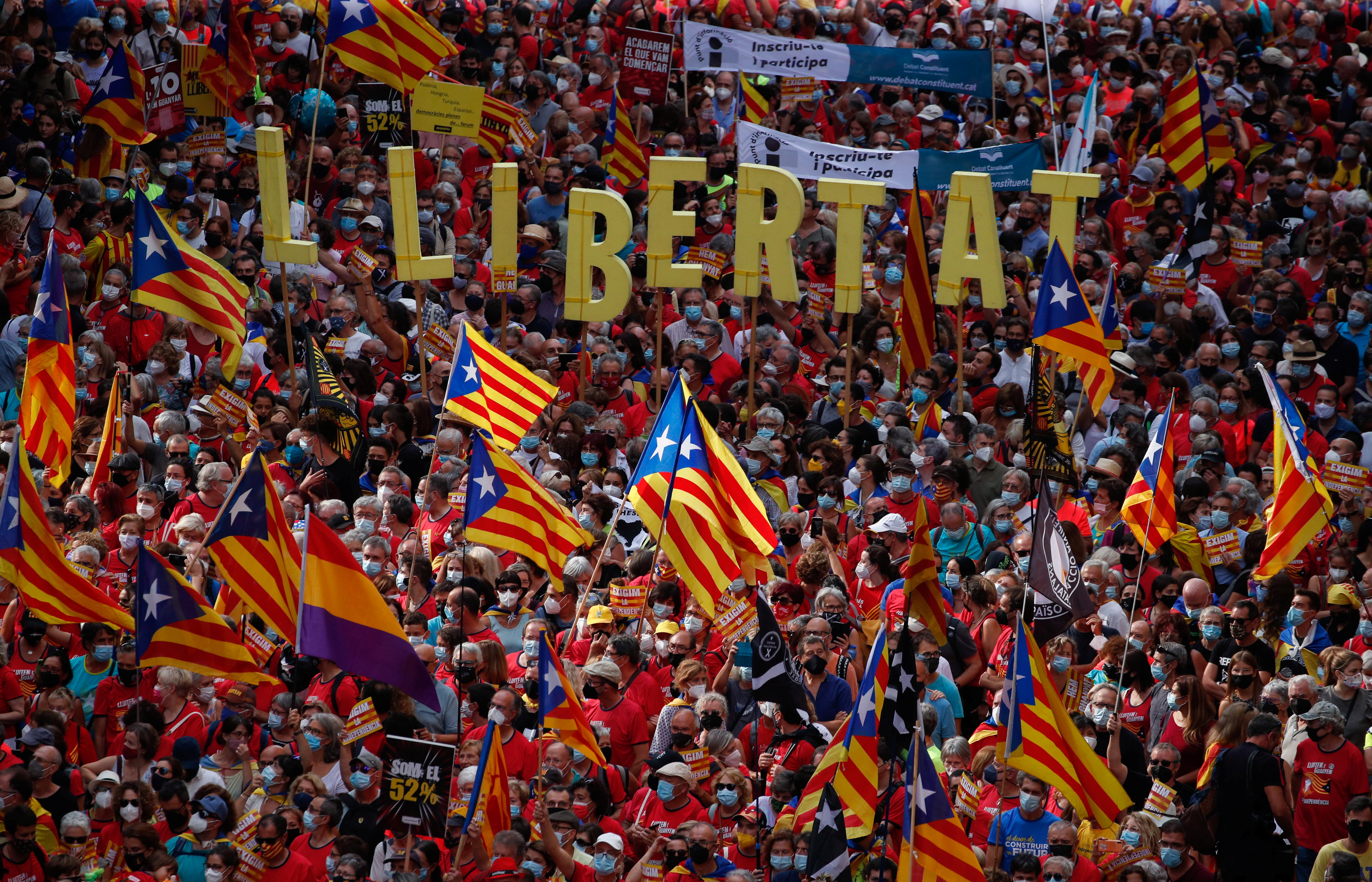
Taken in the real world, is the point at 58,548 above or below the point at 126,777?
above

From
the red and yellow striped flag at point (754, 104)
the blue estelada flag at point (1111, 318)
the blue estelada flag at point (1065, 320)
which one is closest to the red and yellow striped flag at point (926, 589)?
the blue estelada flag at point (1065, 320)

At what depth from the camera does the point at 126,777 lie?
13.0 meters

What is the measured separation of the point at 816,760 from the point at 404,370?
6.43 metres

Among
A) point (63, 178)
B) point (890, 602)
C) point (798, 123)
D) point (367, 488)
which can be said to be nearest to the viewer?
point (890, 602)

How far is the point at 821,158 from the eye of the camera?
1891 centimetres

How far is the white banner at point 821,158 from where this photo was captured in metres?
18.6

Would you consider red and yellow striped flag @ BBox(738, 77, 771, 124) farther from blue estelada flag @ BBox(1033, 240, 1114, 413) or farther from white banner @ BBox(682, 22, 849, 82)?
blue estelada flag @ BBox(1033, 240, 1114, 413)

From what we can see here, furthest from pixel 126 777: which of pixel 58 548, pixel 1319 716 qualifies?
pixel 1319 716

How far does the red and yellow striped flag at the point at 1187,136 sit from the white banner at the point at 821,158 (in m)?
3.33

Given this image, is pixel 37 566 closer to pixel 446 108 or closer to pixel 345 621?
pixel 345 621

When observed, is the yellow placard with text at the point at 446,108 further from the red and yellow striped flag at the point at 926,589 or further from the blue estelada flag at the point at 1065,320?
the red and yellow striped flag at the point at 926,589

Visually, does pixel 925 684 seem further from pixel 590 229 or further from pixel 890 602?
pixel 590 229

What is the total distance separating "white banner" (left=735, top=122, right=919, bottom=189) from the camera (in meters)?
18.6

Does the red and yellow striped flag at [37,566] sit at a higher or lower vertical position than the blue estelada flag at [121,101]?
lower
